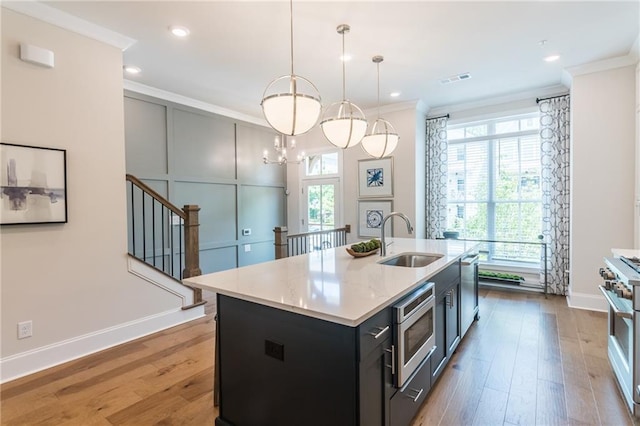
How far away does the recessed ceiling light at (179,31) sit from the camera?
292cm

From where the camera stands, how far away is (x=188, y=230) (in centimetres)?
376

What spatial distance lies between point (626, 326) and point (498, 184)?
3368mm

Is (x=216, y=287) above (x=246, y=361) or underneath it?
above

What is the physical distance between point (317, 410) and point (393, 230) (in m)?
4.22

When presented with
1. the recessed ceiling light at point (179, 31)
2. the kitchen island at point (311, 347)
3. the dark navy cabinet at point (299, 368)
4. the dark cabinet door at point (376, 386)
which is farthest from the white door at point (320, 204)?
the dark cabinet door at point (376, 386)

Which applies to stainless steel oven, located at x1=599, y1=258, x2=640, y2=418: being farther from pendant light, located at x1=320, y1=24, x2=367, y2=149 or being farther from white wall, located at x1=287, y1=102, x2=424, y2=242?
white wall, located at x1=287, y1=102, x2=424, y2=242

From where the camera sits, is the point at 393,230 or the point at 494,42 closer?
the point at 494,42

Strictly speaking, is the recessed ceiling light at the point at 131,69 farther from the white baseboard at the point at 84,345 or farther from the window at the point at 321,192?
the window at the point at 321,192

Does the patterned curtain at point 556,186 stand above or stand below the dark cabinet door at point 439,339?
above

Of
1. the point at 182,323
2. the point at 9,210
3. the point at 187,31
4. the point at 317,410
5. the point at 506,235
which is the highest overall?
the point at 187,31

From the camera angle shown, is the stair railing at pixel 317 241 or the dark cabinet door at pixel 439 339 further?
the stair railing at pixel 317 241

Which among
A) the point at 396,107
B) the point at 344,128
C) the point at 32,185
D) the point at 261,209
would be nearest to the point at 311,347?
the point at 344,128

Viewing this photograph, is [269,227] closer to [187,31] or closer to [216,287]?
[187,31]

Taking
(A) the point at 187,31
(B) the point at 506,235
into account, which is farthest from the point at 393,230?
(A) the point at 187,31
